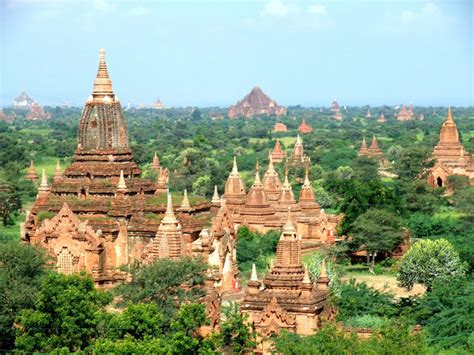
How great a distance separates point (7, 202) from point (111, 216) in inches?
1194

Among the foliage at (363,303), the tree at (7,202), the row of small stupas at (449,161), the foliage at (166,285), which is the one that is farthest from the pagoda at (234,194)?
the row of small stupas at (449,161)

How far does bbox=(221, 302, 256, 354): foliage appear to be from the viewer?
31.9 meters

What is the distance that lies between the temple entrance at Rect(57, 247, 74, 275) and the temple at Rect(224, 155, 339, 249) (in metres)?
15.6

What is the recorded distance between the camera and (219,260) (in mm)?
43969

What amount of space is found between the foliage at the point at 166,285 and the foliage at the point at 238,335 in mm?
1495

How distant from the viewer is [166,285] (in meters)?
32.9

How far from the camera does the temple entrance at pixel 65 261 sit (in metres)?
41.8

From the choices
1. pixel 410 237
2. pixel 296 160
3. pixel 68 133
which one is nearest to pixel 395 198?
pixel 410 237

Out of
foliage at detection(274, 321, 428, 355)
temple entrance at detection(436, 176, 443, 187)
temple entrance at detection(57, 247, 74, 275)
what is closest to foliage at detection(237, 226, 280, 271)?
temple entrance at detection(57, 247, 74, 275)

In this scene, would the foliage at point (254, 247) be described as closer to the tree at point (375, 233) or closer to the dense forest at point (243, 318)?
the dense forest at point (243, 318)

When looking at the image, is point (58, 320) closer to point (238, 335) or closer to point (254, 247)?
point (238, 335)

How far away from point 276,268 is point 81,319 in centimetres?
600

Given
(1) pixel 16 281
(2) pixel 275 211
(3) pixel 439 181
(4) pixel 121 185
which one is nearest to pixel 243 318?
(1) pixel 16 281

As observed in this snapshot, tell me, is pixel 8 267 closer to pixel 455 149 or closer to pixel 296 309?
pixel 296 309
